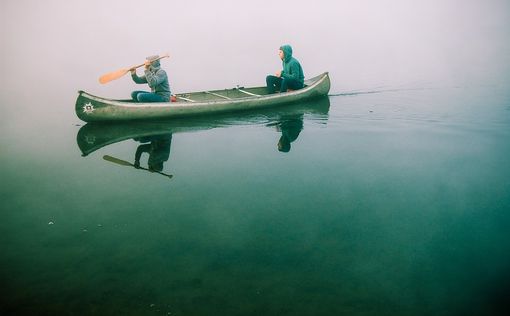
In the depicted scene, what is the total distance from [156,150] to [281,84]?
5237 mm

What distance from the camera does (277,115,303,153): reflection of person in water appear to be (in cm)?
878

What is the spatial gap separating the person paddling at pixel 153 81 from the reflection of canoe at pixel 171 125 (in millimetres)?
766

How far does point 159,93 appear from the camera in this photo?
33.0ft

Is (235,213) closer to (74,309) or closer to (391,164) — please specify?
(74,309)

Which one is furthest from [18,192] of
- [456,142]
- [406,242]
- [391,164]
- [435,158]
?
[456,142]

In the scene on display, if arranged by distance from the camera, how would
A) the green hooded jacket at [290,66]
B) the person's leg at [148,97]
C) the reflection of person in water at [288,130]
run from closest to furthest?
the reflection of person in water at [288,130], the person's leg at [148,97], the green hooded jacket at [290,66]

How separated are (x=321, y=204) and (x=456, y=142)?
4685mm

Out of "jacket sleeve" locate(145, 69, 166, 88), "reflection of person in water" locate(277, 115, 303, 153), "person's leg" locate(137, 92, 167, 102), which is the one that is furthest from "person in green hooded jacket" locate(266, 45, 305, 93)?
"person's leg" locate(137, 92, 167, 102)

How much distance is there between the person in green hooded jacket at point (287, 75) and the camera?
38.3 ft

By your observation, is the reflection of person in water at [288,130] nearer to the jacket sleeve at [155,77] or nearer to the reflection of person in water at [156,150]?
the reflection of person in water at [156,150]

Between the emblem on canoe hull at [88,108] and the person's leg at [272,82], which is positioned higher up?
the person's leg at [272,82]

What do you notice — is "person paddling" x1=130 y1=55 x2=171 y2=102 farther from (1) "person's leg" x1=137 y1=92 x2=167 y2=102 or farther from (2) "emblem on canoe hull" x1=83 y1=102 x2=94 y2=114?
(2) "emblem on canoe hull" x1=83 y1=102 x2=94 y2=114

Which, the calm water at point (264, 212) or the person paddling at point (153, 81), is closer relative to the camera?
the calm water at point (264, 212)

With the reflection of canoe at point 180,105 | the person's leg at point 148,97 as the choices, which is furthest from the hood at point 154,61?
the reflection of canoe at point 180,105
